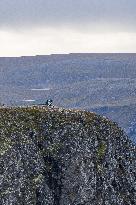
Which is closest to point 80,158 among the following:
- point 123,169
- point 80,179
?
point 80,179

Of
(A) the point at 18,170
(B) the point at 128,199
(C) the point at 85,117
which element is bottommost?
(B) the point at 128,199

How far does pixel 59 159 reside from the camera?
89.3 metres

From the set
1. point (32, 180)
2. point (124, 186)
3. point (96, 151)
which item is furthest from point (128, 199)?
point (32, 180)

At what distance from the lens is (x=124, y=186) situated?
315 feet

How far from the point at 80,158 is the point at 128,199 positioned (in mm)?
10624

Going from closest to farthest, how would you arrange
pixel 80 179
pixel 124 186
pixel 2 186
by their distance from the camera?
1. pixel 2 186
2. pixel 80 179
3. pixel 124 186

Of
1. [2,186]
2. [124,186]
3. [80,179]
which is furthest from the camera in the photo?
[124,186]

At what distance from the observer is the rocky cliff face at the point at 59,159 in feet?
277

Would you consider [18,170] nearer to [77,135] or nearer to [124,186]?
[77,135]

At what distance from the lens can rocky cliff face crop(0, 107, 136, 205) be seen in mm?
84562

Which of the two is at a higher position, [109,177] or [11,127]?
[11,127]

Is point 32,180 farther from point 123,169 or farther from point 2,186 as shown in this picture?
point 123,169

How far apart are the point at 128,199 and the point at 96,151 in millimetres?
9032

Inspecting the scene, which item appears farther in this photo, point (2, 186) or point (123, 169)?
point (123, 169)
